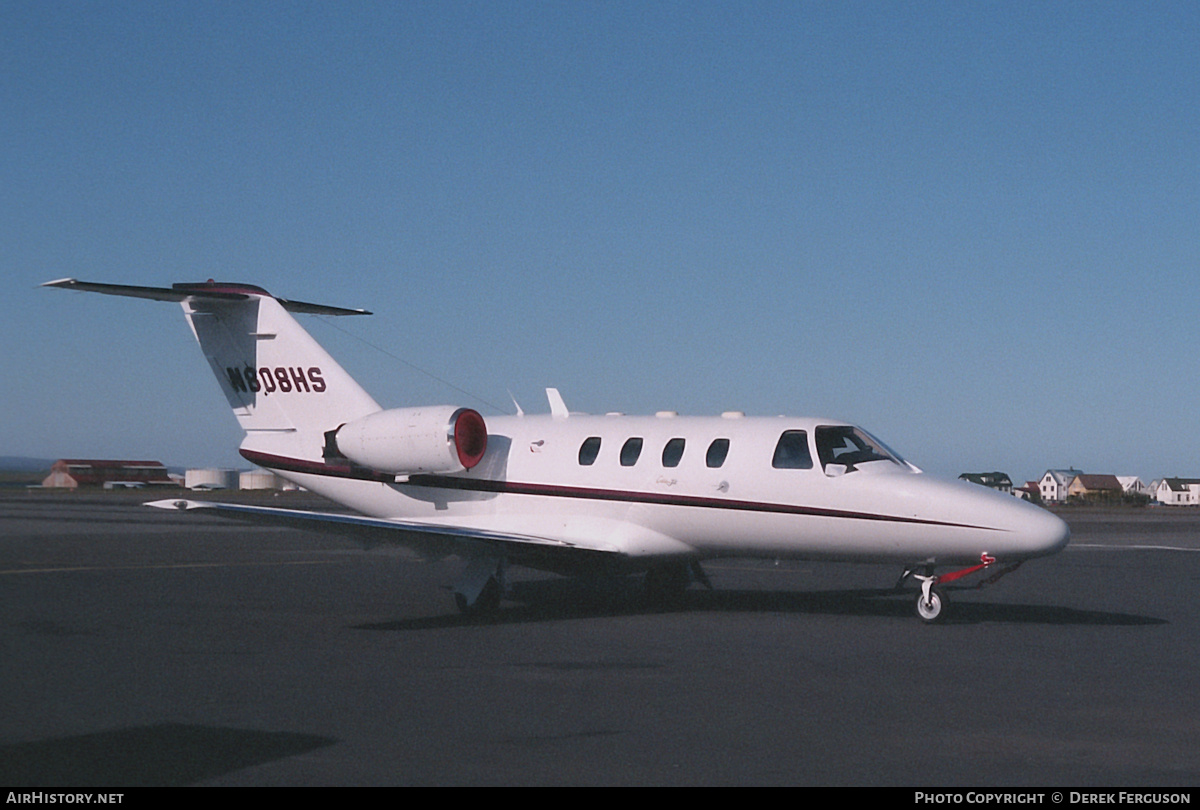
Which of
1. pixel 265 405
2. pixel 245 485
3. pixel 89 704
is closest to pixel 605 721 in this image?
pixel 89 704

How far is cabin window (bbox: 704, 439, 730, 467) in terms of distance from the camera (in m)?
15.7

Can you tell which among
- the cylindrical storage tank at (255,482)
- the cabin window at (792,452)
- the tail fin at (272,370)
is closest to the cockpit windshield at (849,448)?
the cabin window at (792,452)

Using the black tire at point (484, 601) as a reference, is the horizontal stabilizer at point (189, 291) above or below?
above

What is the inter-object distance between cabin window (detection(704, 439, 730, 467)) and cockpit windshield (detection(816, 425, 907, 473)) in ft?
3.85

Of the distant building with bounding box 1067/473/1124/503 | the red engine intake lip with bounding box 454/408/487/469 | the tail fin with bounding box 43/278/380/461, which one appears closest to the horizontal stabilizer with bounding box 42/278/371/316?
the tail fin with bounding box 43/278/380/461

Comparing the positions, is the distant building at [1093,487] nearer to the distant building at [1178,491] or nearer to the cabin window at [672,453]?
the distant building at [1178,491]

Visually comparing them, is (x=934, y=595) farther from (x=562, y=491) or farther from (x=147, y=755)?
(x=147, y=755)

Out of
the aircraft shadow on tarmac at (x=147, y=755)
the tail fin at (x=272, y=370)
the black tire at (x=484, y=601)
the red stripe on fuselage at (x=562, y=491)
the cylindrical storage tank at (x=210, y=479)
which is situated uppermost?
the cylindrical storage tank at (x=210, y=479)

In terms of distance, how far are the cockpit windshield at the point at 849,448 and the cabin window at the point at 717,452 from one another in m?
1.17

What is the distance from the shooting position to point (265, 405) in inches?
728

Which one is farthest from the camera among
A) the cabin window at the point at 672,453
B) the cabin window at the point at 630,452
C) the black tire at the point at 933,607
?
the cabin window at the point at 630,452

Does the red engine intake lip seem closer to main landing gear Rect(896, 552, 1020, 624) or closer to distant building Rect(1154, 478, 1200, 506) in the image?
main landing gear Rect(896, 552, 1020, 624)

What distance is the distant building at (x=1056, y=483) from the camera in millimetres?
140500
